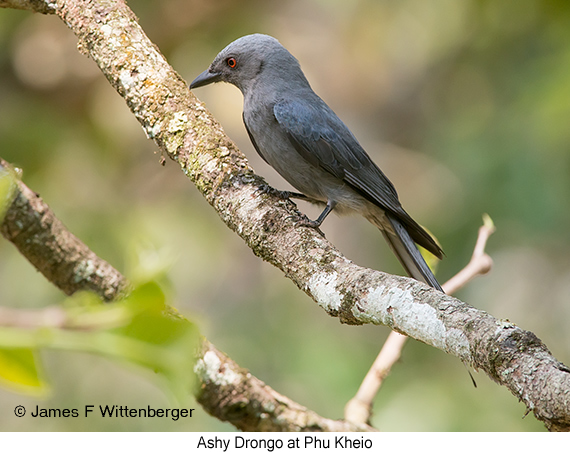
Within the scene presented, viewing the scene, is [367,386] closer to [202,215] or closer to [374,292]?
[374,292]

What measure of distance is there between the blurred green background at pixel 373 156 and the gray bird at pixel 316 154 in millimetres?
1693

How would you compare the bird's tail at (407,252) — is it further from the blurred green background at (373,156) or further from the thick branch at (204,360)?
the blurred green background at (373,156)

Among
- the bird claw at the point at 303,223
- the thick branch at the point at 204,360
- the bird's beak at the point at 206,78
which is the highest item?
the bird's beak at the point at 206,78

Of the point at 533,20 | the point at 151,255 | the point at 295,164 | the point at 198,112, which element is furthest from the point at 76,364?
the point at 533,20

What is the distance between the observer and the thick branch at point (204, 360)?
2621 millimetres

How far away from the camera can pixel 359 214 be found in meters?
3.64

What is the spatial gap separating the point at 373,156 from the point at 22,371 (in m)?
6.59

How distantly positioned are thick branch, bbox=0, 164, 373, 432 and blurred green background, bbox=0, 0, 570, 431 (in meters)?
1.70

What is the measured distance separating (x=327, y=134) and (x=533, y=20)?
353cm

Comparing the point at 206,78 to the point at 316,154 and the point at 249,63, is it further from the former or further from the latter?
the point at 316,154

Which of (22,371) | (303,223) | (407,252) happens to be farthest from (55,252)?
(22,371)

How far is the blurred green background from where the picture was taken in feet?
16.7

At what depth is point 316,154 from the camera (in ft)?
11.3

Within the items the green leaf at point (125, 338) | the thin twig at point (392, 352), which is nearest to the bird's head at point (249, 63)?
the thin twig at point (392, 352)
